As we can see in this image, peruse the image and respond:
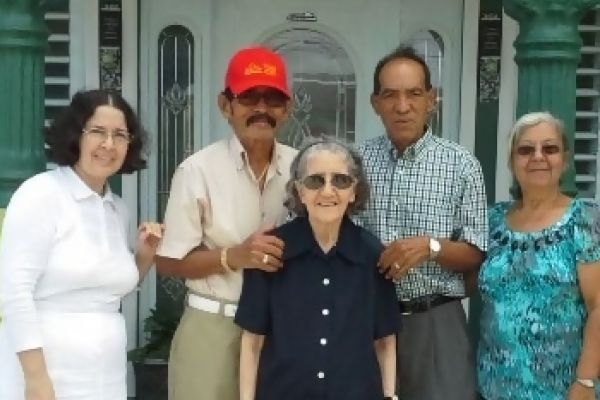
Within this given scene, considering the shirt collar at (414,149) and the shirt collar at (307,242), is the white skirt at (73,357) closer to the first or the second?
the shirt collar at (307,242)

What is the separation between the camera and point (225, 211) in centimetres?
278

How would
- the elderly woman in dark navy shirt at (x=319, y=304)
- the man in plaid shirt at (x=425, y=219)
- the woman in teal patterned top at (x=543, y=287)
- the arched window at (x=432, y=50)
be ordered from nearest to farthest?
the elderly woman in dark navy shirt at (x=319, y=304) < the woman in teal patterned top at (x=543, y=287) < the man in plaid shirt at (x=425, y=219) < the arched window at (x=432, y=50)

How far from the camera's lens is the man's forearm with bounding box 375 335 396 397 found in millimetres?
2650

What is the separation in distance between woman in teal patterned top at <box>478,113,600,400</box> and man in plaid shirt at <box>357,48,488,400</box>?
115 millimetres

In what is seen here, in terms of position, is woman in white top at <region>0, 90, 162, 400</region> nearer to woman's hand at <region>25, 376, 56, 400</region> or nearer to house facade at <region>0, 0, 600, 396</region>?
woman's hand at <region>25, 376, 56, 400</region>

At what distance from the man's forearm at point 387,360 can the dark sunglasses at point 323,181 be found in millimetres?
499

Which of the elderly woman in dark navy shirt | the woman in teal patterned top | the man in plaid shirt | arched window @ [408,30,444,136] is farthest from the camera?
arched window @ [408,30,444,136]

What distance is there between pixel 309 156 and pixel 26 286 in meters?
0.86

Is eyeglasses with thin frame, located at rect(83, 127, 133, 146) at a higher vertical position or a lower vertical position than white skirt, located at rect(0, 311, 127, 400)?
higher

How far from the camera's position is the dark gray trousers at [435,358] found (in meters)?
2.88

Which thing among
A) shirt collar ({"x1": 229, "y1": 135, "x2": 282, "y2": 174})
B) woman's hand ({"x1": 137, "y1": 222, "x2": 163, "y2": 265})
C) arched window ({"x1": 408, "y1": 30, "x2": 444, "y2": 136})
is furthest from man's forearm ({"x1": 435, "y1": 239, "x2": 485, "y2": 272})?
arched window ({"x1": 408, "y1": 30, "x2": 444, "y2": 136})

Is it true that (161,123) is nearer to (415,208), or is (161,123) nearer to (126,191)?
(126,191)

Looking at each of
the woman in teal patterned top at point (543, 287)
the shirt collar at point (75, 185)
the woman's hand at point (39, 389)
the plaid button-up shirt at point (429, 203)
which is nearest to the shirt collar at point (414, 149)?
the plaid button-up shirt at point (429, 203)

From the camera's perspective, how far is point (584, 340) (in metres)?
2.65
